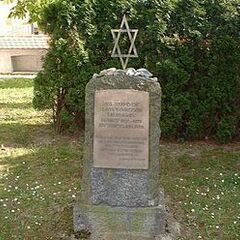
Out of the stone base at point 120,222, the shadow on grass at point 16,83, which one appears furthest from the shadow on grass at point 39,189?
the shadow on grass at point 16,83

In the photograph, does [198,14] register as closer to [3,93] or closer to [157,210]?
A: [157,210]

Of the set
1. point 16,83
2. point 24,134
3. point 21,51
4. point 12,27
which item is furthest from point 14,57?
point 24,134

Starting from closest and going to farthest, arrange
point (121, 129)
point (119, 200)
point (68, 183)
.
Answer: point (121, 129), point (119, 200), point (68, 183)

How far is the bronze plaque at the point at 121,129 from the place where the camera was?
470 centimetres

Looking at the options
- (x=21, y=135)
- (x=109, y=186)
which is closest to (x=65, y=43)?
(x=21, y=135)

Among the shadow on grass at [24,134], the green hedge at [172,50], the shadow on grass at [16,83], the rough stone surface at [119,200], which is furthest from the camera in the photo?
the shadow on grass at [16,83]

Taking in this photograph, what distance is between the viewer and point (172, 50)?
7812mm

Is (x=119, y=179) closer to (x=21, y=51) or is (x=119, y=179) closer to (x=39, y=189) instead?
(x=39, y=189)

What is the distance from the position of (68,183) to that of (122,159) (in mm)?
1738

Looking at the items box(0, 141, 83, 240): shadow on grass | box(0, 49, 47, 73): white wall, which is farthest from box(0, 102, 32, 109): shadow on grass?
box(0, 49, 47, 73): white wall

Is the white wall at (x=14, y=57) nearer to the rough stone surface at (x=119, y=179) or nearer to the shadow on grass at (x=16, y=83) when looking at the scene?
the shadow on grass at (x=16, y=83)

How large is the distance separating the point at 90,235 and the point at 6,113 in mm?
6087

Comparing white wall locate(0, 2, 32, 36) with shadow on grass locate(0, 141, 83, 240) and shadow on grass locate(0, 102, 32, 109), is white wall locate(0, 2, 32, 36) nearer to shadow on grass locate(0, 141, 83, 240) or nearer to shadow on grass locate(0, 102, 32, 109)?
shadow on grass locate(0, 102, 32, 109)

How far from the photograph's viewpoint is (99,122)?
4.78 meters
